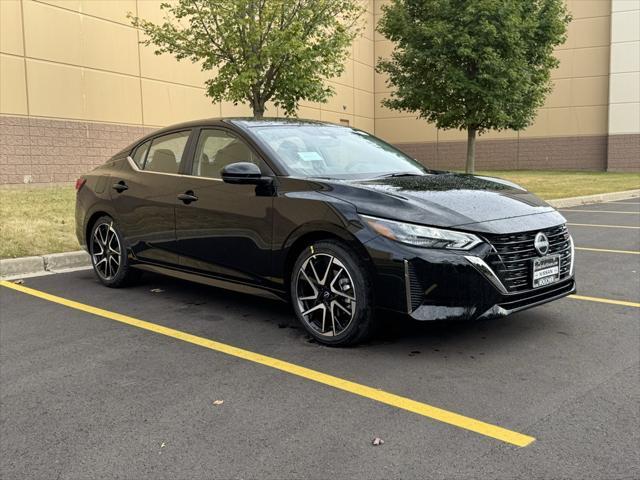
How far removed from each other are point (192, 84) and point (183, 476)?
19108 mm

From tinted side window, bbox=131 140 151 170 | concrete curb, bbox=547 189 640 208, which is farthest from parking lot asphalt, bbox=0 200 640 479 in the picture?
concrete curb, bbox=547 189 640 208

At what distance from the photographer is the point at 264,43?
1377cm

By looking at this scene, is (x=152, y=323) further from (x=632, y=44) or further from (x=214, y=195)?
(x=632, y=44)

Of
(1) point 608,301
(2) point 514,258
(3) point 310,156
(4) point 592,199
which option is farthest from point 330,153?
(4) point 592,199

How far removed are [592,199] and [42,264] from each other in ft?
43.2

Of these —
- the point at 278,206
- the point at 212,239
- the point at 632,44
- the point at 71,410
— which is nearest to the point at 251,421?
the point at 71,410

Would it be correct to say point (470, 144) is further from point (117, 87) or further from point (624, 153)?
point (624, 153)

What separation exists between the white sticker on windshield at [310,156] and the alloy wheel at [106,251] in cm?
224

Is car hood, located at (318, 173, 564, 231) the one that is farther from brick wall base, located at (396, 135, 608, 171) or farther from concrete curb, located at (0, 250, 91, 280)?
brick wall base, located at (396, 135, 608, 171)

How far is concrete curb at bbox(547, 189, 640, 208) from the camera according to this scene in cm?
1475

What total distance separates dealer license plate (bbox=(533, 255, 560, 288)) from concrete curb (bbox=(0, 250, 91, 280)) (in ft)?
17.8

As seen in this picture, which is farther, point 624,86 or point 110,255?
point 624,86

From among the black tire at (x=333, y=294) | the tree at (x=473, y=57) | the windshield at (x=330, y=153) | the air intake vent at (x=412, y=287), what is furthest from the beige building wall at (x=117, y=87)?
the air intake vent at (x=412, y=287)

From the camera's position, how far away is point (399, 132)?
34906 millimetres
